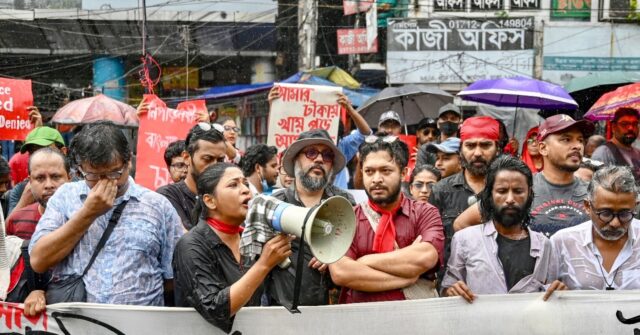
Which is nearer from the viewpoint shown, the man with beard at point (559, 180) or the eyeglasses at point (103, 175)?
the eyeglasses at point (103, 175)

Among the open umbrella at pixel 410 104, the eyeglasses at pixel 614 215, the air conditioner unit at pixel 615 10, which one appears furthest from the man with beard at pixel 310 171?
the air conditioner unit at pixel 615 10

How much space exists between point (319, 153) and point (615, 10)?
18547 mm

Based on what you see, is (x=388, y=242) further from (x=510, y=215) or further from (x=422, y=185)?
(x=422, y=185)

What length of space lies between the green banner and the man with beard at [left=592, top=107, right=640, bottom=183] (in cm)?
1448

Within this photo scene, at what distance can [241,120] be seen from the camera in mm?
21281

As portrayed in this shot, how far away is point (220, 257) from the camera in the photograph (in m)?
3.94

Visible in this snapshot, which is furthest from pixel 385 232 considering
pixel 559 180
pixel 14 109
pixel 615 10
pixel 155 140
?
pixel 615 10

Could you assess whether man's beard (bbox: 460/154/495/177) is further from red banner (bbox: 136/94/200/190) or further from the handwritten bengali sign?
red banner (bbox: 136/94/200/190)

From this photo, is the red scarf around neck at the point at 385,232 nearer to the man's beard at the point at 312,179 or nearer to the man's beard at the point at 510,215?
the man's beard at the point at 510,215

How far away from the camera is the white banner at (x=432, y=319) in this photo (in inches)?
157

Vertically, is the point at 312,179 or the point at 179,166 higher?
the point at 312,179

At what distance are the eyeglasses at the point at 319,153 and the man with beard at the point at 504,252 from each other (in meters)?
1.10

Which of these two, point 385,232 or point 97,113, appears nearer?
point 385,232

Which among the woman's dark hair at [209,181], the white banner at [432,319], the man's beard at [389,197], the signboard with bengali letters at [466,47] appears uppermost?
the signboard with bengali letters at [466,47]
